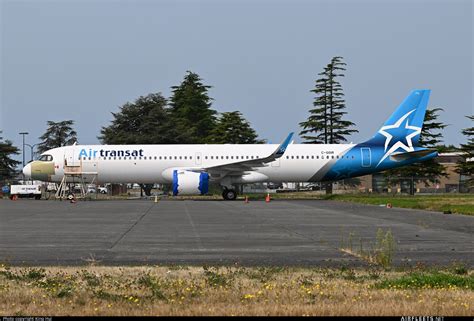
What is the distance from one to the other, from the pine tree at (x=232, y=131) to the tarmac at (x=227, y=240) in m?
58.4

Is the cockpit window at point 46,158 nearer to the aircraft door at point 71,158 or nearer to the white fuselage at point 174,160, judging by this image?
the white fuselage at point 174,160

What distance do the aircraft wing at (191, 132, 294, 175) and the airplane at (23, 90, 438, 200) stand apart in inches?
18.9

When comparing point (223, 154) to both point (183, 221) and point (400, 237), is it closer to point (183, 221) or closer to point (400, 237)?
point (183, 221)

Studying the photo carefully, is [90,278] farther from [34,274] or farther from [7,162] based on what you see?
[7,162]

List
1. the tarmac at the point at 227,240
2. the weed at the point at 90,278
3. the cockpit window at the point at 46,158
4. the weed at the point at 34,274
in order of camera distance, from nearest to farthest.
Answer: the weed at the point at 90,278 < the weed at the point at 34,274 < the tarmac at the point at 227,240 < the cockpit window at the point at 46,158

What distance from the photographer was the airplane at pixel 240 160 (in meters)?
45.9

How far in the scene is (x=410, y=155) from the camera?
152 ft

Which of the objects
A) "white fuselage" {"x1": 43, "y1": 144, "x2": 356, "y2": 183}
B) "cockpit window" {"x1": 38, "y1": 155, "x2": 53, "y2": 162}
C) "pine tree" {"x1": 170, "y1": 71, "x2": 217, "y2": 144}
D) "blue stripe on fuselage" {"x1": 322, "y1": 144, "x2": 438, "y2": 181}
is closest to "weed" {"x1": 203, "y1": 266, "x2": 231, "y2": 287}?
"white fuselage" {"x1": 43, "y1": 144, "x2": 356, "y2": 183}

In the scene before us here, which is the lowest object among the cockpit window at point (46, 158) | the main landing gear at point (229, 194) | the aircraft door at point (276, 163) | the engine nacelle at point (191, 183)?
the main landing gear at point (229, 194)

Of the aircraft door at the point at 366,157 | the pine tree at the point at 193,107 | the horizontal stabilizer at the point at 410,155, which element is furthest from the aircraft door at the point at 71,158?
the pine tree at the point at 193,107

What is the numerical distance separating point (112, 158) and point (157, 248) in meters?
31.1

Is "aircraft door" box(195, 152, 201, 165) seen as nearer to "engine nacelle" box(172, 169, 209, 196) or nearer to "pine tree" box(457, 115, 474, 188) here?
"engine nacelle" box(172, 169, 209, 196)

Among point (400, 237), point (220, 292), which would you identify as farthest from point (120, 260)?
point (400, 237)

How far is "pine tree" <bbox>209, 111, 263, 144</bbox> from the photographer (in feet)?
279
